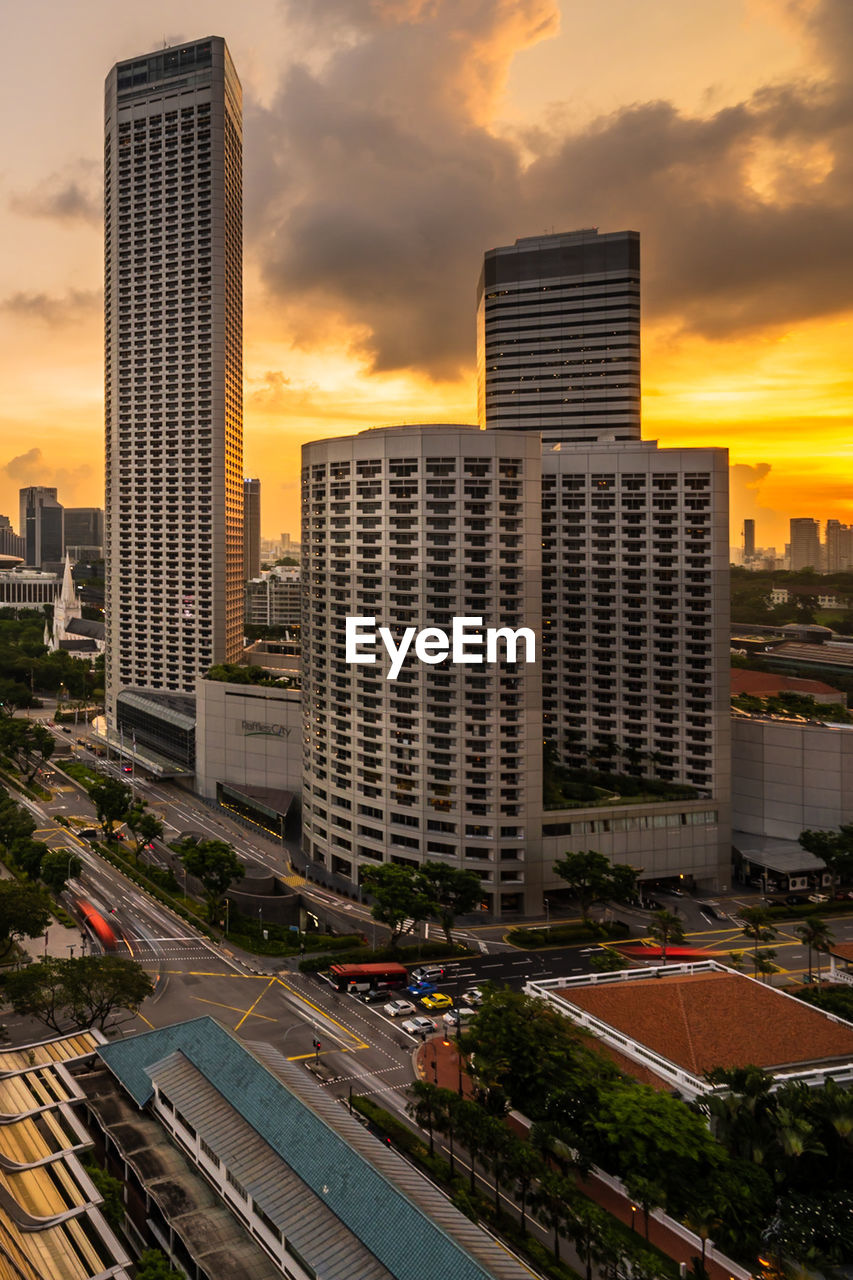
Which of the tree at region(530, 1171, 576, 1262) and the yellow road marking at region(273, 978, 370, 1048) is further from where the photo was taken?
the yellow road marking at region(273, 978, 370, 1048)

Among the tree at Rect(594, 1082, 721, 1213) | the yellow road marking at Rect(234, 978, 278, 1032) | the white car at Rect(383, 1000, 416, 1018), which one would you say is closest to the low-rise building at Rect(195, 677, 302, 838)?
the yellow road marking at Rect(234, 978, 278, 1032)

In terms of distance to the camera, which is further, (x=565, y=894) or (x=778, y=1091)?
(x=565, y=894)

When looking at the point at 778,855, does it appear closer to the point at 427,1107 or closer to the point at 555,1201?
the point at 427,1107

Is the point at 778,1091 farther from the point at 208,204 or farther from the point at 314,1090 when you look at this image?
the point at 208,204

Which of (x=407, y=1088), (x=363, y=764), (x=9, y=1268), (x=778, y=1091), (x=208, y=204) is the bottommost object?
(x=407, y=1088)

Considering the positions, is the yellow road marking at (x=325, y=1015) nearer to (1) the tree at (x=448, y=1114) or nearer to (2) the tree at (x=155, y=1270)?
(1) the tree at (x=448, y=1114)

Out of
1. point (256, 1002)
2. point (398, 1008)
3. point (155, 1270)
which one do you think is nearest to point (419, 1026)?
point (398, 1008)

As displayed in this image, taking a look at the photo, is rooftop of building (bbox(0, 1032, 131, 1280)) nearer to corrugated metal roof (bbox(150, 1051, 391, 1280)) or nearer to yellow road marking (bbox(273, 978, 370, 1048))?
corrugated metal roof (bbox(150, 1051, 391, 1280))

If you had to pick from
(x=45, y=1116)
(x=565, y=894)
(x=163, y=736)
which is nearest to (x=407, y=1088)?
(x=45, y=1116)
